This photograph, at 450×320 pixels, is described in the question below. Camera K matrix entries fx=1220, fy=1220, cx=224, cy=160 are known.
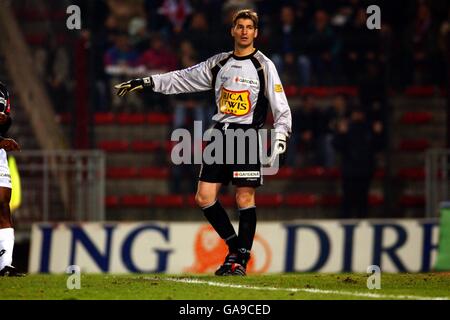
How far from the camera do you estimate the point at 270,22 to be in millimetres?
19297

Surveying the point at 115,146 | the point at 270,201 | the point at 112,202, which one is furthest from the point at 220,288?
the point at 115,146

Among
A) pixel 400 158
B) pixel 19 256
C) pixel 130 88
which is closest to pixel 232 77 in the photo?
pixel 130 88

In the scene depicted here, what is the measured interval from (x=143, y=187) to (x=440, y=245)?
510 cm

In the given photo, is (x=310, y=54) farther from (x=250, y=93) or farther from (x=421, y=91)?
(x=250, y=93)

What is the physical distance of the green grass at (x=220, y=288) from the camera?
335 inches

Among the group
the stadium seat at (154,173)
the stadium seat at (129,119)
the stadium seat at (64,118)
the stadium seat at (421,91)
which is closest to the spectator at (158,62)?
the stadium seat at (129,119)

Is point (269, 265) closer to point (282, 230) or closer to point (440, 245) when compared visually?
point (282, 230)

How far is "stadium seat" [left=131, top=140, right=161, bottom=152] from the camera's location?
18.3 metres

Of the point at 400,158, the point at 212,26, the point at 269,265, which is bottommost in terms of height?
the point at 269,265

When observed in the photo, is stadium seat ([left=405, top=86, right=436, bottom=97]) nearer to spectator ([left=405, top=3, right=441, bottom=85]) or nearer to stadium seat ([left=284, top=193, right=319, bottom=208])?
spectator ([left=405, top=3, right=441, bottom=85])

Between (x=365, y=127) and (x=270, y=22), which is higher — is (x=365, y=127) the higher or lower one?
the lower one
